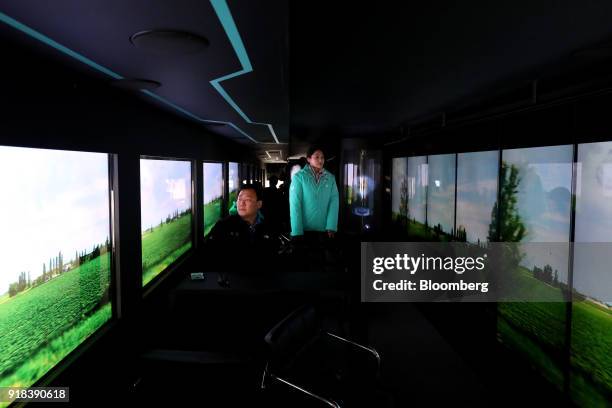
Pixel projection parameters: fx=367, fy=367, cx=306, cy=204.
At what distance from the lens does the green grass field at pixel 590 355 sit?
2662mm

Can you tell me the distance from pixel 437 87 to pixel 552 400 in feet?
8.46

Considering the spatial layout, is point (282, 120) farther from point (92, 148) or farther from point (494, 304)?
point (494, 304)

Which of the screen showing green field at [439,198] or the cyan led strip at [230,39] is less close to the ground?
the cyan led strip at [230,39]

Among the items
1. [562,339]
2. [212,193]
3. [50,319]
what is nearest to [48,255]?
[50,319]

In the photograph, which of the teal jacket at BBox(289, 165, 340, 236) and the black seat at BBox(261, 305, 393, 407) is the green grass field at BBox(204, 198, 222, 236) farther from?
the black seat at BBox(261, 305, 393, 407)

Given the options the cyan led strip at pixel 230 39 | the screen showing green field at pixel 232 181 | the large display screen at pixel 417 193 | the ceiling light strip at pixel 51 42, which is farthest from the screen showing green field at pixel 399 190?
the ceiling light strip at pixel 51 42

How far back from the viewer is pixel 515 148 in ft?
10.5

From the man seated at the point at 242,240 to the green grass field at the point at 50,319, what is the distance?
2.91 ft

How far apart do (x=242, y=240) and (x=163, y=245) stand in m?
1.72

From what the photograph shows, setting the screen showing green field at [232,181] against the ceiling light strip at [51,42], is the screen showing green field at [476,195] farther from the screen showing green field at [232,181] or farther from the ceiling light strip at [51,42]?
the ceiling light strip at [51,42]

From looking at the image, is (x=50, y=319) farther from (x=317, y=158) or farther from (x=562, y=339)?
(x=562, y=339)

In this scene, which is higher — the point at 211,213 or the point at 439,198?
the point at 439,198

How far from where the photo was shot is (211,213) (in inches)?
265

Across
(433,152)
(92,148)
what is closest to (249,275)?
(92,148)
